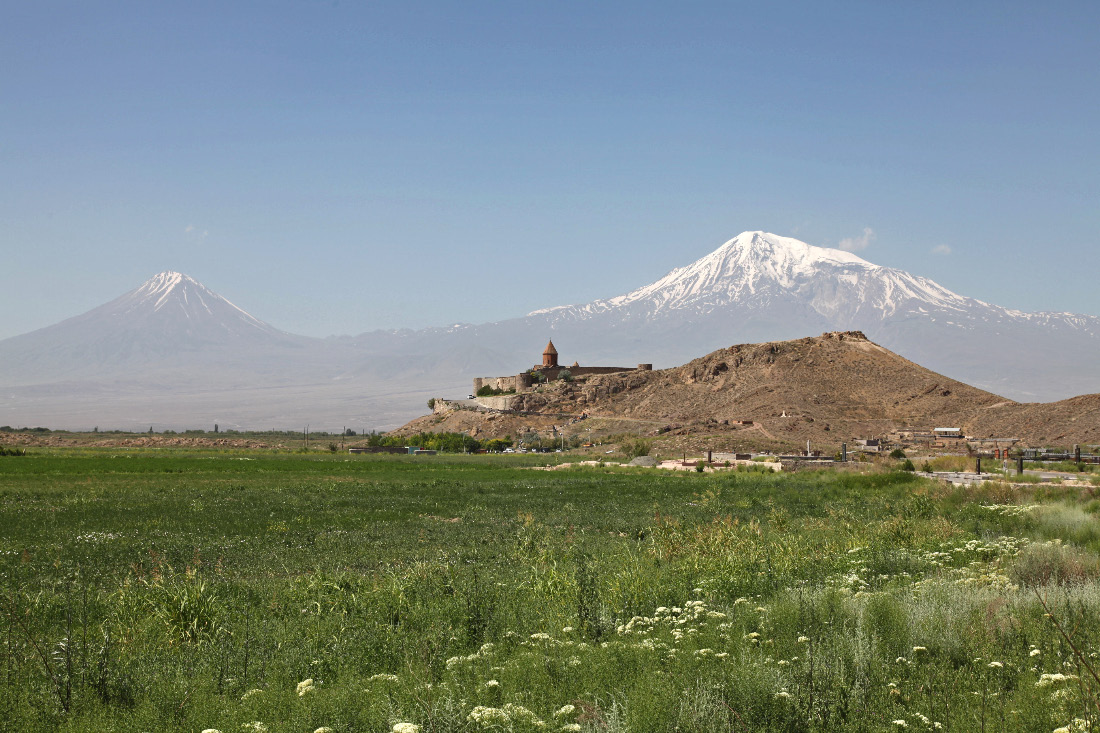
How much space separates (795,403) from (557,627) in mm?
88509

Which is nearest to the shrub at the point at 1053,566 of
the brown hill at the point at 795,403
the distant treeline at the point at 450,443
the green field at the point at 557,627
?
the green field at the point at 557,627

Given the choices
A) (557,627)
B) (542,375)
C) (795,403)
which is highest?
(542,375)

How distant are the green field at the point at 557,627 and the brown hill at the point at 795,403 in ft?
188

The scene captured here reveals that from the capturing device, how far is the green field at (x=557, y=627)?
7699 millimetres

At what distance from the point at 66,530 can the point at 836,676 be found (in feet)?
70.5

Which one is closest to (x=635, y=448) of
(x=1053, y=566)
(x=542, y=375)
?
(x=1053, y=566)

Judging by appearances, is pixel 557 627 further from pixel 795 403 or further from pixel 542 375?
pixel 542 375

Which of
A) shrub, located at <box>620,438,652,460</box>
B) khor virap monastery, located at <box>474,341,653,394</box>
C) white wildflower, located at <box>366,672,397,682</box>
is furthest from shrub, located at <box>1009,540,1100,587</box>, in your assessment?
khor virap monastery, located at <box>474,341,653,394</box>

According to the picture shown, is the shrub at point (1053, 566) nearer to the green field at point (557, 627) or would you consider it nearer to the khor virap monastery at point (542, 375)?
the green field at point (557, 627)

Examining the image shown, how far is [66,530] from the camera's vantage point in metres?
22.2

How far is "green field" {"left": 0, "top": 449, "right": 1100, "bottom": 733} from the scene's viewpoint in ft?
25.3

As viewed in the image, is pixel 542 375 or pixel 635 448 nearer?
pixel 635 448

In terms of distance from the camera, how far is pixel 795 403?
3730 inches

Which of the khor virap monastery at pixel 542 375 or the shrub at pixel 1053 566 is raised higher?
the khor virap monastery at pixel 542 375
